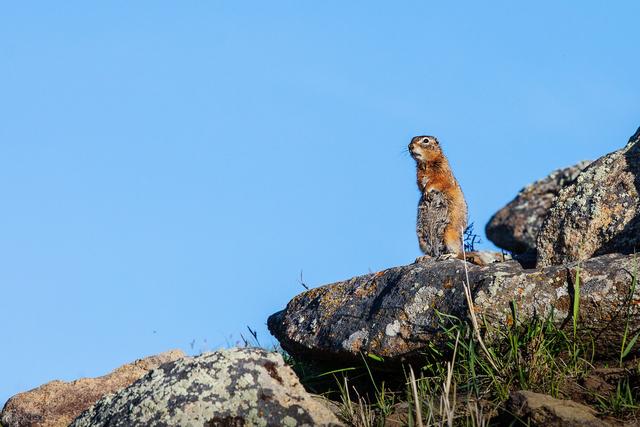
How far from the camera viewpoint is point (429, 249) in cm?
1295

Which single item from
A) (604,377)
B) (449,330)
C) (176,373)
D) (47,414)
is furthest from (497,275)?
(47,414)

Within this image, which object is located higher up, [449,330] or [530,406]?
[449,330]

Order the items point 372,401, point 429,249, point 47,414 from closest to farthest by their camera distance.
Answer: point 372,401 → point 47,414 → point 429,249

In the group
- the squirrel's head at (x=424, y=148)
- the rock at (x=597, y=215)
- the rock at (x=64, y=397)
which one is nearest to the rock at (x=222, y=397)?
the rock at (x=64, y=397)

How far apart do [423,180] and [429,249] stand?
113cm

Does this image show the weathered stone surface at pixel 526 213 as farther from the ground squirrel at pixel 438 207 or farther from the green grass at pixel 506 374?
the green grass at pixel 506 374

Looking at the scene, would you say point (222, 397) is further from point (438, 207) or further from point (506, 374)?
point (438, 207)

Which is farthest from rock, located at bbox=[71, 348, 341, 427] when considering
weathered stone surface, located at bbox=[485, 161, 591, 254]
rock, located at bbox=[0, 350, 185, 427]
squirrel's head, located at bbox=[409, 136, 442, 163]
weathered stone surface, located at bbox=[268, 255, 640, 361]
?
weathered stone surface, located at bbox=[485, 161, 591, 254]

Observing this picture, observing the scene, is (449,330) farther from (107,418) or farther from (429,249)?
(429,249)

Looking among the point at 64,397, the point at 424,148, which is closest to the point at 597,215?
the point at 424,148

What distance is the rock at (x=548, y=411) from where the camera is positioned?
7.32 m

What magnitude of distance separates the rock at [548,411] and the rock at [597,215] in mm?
2810

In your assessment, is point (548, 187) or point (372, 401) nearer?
point (372, 401)

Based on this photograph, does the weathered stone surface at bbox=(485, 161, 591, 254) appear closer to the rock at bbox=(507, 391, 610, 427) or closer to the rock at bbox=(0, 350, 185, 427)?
the rock at bbox=(0, 350, 185, 427)
